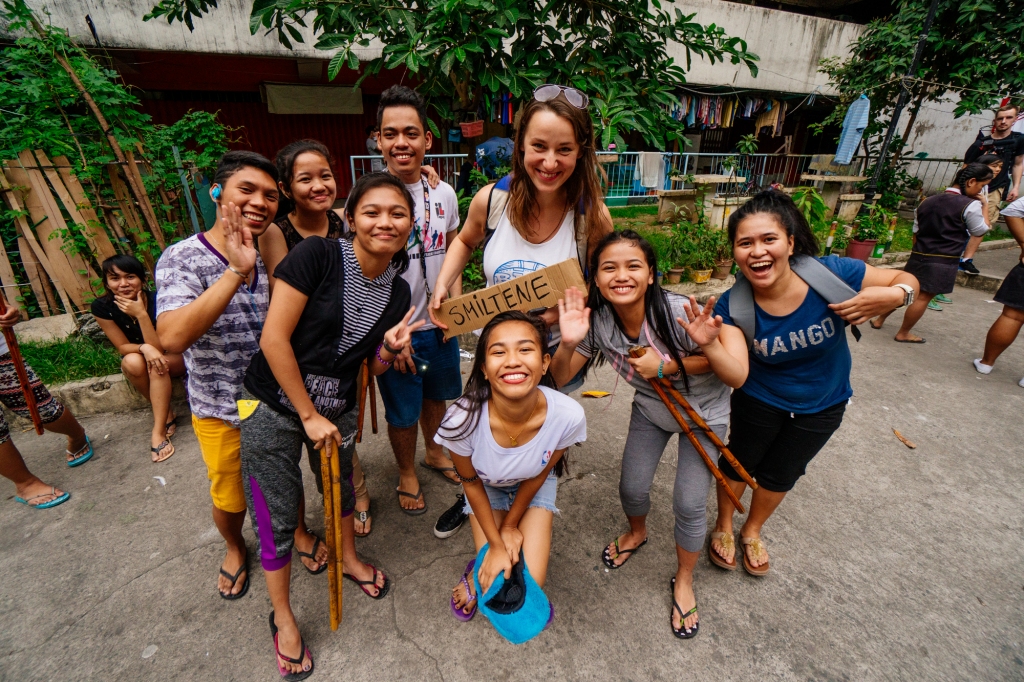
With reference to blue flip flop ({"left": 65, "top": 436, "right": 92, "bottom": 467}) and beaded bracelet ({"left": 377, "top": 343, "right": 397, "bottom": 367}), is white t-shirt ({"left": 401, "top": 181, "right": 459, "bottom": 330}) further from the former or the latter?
blue flip flop ({"left": 65, "top": 436, "right": 92, "bottom": 467})

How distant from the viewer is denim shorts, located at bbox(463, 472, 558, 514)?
2.11m

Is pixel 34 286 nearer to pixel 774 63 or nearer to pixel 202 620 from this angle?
pixel 202 620

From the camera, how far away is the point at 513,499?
218 cm

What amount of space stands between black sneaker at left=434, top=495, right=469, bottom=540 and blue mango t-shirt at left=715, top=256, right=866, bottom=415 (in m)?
1.69

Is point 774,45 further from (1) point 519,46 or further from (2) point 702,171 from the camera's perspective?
(1) point 519,46

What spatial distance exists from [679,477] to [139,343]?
152 inches

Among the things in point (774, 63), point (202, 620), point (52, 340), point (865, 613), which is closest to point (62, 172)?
point (52, 340)

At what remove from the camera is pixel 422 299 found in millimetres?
2467

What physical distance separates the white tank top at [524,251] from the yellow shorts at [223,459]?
52.3 inches

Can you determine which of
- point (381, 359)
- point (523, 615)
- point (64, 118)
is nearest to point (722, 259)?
point (381, 359)

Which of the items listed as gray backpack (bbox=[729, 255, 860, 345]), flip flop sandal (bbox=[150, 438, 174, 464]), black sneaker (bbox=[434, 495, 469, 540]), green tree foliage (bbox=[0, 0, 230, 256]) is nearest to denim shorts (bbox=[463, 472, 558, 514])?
black sneaker (bbox=[434, 495, 469, 540])

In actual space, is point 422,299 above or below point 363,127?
below

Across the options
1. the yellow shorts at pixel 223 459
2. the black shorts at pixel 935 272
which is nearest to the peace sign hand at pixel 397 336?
the yellow shorts at pixel 223 459

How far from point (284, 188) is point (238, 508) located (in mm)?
1479
